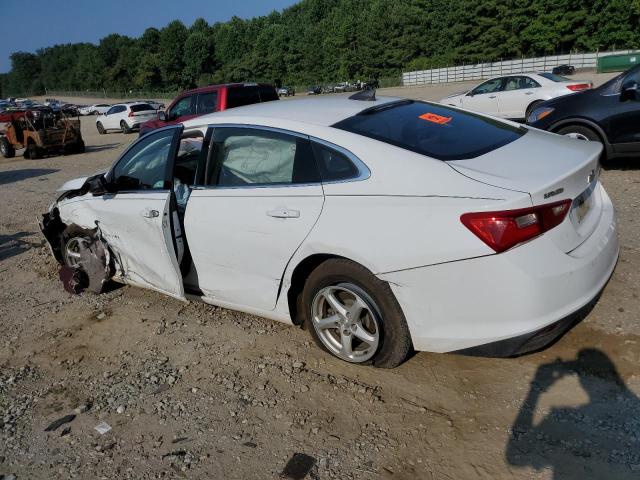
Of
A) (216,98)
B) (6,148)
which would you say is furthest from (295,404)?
(6,148)

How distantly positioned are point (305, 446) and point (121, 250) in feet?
8.43

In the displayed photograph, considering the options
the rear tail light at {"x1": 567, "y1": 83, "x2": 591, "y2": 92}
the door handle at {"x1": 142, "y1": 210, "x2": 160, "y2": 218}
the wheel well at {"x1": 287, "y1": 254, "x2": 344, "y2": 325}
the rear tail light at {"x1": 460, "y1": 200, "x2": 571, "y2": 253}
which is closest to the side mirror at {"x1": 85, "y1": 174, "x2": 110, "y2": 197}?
the door handle at {"x1": 142, "y1": 210, "x2": 160, "y2": 218}

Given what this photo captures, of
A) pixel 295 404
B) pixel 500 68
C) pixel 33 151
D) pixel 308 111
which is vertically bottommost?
pixel 500 68

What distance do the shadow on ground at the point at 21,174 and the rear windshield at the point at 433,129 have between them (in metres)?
12.7

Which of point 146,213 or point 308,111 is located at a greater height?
point 308,111

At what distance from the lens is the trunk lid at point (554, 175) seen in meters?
2.71

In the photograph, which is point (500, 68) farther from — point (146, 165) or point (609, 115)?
point (146, 165)

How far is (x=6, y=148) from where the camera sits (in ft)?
63.3

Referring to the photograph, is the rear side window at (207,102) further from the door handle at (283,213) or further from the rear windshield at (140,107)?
the rear windshield at (140,107)

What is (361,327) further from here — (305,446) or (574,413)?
(574,413)

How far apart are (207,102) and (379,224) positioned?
1038 centimetres

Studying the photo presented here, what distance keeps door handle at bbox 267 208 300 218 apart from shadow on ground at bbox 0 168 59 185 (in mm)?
12466

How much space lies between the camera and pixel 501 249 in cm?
258

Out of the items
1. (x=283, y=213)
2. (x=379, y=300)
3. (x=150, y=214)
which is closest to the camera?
(x=379, y=300)
